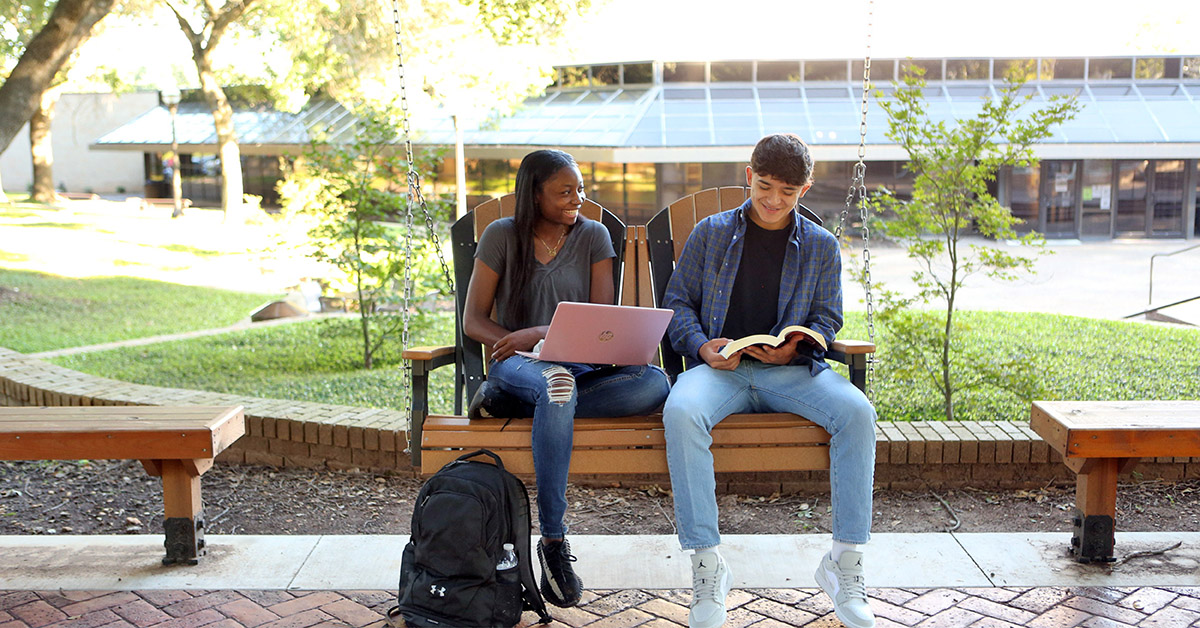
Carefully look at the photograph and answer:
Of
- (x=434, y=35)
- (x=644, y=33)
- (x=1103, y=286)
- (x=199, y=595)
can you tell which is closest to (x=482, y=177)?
(x=644, y=33)

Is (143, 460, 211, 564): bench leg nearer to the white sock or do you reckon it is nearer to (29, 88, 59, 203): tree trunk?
the white sock

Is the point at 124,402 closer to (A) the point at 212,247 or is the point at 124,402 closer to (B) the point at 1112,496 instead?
(B) the point at 1112,496

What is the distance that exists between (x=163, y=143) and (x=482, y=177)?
11839mm

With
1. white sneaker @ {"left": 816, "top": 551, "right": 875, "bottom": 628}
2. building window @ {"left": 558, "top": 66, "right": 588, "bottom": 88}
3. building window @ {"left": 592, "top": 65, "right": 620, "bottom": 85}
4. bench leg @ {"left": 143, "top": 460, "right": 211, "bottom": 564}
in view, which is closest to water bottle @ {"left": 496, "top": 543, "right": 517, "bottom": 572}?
white sneaker @ {"left": 816, "top": 551, "right": 875, "bottom": 628}

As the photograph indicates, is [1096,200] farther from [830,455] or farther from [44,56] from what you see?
[830,455]

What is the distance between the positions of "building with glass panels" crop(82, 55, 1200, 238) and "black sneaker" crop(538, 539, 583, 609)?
1822 centimetres

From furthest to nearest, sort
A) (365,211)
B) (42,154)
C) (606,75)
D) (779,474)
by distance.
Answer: (42,154)
(606,75)
(365,211)
(779,474)

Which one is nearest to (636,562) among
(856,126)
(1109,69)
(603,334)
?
(603,334)

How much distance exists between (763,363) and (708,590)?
2.54 ft

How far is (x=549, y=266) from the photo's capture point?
133 inches

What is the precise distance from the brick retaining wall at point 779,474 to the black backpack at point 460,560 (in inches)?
56.0

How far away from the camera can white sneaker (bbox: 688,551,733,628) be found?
2770 millimetres

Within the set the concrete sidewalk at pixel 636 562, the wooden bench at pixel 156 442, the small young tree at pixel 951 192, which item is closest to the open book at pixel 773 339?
the concrete sidewalk at pixel 636 562

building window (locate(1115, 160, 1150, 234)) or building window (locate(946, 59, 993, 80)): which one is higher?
building window (locate(946, 59, 993, 80))
